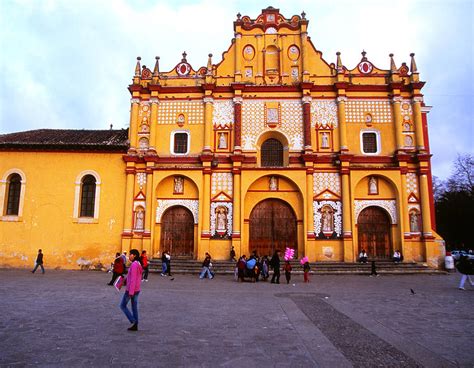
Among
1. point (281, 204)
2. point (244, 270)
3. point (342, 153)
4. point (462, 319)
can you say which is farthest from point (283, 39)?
point (462, 319)

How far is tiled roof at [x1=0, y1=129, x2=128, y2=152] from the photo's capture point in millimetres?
25438

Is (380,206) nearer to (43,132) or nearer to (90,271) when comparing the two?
(90,271)

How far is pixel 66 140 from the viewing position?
2628 centimetres

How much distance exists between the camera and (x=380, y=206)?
2486cm

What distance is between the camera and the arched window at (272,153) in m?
26.3

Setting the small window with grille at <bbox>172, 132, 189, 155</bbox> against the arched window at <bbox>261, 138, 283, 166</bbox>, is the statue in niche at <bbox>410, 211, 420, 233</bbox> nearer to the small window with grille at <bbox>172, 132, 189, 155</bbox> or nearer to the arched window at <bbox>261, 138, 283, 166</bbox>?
the arched window at <bbox>261, 138, 283, 166</bbox>

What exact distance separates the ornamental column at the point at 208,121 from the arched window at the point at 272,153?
385 centimetres

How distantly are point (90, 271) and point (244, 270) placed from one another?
10517 mm

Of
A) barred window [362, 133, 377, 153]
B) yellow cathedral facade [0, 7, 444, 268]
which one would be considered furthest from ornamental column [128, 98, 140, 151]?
barred window [362, 133, 377, 153]

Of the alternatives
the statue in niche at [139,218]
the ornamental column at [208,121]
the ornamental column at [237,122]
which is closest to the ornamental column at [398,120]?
the ornamental column at [237,122]

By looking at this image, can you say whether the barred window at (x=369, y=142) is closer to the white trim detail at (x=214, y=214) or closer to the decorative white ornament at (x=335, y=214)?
the decorative white ornament at (x=335, y=214)

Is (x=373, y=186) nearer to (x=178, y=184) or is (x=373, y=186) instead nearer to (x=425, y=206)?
(x=425, y=206)

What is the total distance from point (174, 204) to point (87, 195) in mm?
5917

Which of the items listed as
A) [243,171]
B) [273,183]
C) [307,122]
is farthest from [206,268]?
[307,122]
